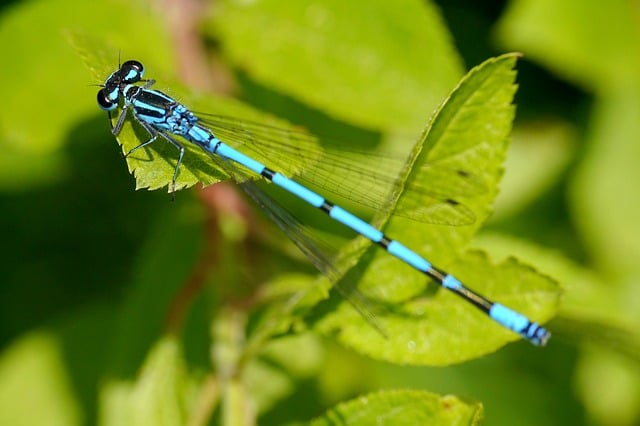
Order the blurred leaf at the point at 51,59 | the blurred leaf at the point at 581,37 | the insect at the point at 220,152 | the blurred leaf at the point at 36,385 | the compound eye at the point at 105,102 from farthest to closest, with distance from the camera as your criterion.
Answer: the blurred leaf at the point at 581,37
the blurred leaf at the point at 36,385
the blurred leaf at the point at 51,59
the compound eye at the point at 105,102
the insect at the point at 220,152

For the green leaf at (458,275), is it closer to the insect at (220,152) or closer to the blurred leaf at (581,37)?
the insect at (220,152)

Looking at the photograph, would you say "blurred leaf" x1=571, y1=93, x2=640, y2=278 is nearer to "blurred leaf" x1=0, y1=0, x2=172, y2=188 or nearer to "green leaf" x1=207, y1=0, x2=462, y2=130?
"green leaf" x1=207, y1=0, x2=462, y2=130

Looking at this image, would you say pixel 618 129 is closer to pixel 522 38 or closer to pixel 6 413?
pixel 522 38

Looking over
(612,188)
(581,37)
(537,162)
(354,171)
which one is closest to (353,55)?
(354,171)

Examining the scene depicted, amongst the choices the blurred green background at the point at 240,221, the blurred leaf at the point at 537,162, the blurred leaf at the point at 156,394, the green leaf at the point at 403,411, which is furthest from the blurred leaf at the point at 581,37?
the green leaf at the point at 403,411

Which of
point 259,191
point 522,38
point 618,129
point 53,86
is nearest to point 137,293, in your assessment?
point 259,191

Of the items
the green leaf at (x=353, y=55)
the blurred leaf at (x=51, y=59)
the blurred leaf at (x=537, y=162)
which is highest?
the green leaf at (x=353, y=55)

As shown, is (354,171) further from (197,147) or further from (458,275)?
(458,275)
